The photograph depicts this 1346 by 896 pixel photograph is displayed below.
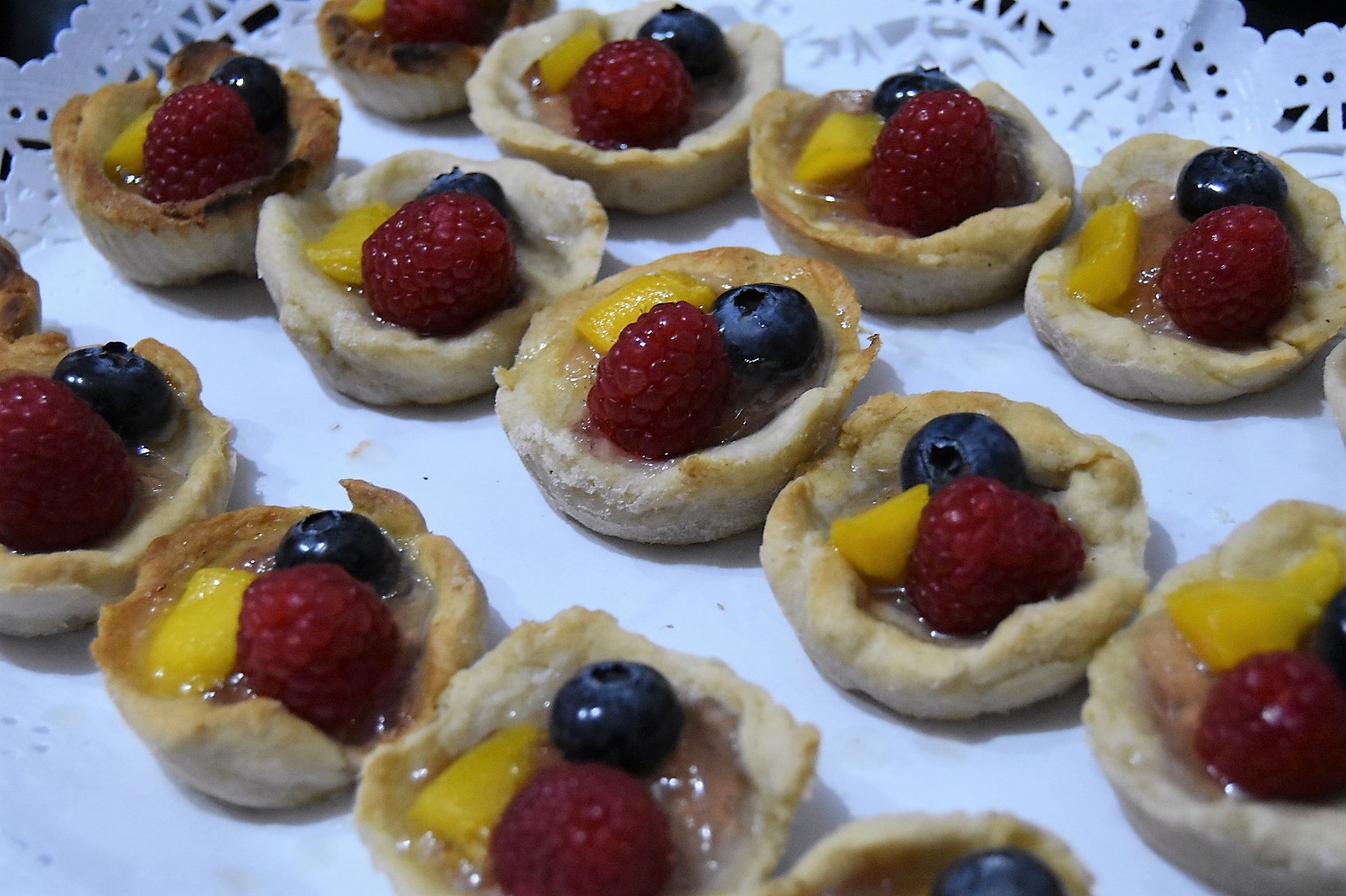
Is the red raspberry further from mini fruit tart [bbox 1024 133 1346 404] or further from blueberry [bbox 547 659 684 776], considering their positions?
blueberry [bbox 547 659 684 776]

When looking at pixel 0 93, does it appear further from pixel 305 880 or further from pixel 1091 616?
pixel 1091 616

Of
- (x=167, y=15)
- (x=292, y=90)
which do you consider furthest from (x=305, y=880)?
(x=167, y=15)

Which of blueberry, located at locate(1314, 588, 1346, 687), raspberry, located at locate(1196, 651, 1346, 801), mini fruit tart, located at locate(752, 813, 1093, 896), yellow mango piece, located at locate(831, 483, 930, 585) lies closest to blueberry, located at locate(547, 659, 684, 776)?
mini fruit tart, located at locate(752, 813, 1093, 896)

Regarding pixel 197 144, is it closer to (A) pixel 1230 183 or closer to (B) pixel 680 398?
(B) pixel 680 398

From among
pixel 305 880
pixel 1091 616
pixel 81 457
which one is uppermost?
pixel 81 457

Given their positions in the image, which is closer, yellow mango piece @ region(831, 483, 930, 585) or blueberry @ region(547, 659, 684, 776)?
blueberry @ region(547, 659, 684, 776)

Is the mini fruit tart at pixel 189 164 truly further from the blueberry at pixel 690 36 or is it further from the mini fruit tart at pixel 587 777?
the mini fruit tart at pixel 587 777

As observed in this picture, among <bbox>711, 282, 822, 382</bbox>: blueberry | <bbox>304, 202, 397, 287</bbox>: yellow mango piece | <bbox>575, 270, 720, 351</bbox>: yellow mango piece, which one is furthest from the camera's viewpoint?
<bbox>304, 202, 397, 287</bbox>: yellow mango piece
